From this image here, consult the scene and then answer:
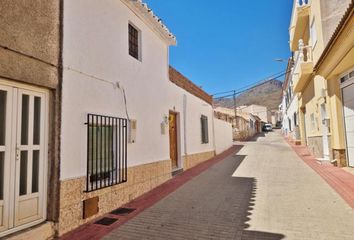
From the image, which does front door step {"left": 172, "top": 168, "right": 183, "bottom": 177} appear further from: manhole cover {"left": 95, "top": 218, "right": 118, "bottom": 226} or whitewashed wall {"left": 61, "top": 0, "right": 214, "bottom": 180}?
manhole cover {"left": 95, "top": 218, "right": 118, "bottom": 226}

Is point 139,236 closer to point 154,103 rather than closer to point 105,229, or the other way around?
point 105,229

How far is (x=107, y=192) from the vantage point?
19.9 feet

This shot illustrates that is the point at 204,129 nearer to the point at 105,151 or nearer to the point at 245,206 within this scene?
the point at 245,206

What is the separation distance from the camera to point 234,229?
4.79 meters

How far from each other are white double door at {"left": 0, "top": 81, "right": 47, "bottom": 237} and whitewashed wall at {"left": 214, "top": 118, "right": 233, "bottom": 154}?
47.9ft

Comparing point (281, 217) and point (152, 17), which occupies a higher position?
point (152, 17)

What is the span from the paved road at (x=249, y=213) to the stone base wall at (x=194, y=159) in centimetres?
307

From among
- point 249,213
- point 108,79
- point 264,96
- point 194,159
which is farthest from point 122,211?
point 264,96

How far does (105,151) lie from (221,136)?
14.7m

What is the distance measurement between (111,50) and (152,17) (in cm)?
261

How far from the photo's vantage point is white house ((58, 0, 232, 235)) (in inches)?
200

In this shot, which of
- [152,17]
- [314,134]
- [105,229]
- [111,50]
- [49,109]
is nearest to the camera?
[49,109]

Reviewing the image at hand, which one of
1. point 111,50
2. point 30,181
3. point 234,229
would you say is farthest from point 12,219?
point 111,50

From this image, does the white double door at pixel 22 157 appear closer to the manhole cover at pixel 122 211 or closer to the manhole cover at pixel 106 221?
the manhole cover at pixel 106 221
